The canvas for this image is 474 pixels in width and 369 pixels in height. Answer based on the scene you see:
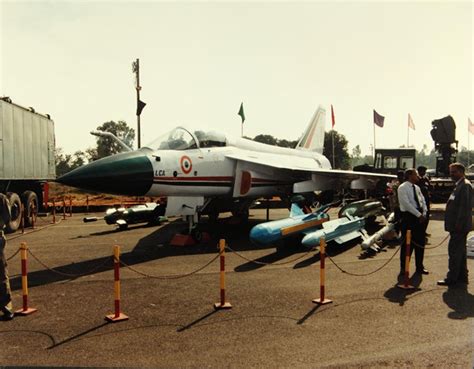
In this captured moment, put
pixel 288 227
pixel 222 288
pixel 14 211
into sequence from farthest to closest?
pixel 14 211 → pixel 288 227 → pixel 222 288

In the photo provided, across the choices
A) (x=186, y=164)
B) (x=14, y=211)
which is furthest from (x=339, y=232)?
(x=14, y=211)

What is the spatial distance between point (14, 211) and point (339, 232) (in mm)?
10947

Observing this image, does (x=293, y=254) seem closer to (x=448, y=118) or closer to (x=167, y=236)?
(x=167, y=236)

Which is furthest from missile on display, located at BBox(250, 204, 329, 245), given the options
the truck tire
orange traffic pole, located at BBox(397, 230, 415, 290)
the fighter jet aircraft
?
the truck tire

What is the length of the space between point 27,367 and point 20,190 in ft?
48.1

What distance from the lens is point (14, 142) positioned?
1508cm

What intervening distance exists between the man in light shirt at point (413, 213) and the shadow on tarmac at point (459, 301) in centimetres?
112

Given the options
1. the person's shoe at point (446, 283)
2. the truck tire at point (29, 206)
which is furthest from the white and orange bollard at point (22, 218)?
the person's shoe at point (446, 283)

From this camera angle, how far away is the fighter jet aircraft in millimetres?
10133

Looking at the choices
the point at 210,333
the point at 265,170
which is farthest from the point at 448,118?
the point at 210,333

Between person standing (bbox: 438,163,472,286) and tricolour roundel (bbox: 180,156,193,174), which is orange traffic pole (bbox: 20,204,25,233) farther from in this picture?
person standing (bbox: 438,163,472,286)

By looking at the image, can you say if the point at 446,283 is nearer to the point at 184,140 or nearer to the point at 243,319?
the point at 243,319

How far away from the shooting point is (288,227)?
36.1 feet

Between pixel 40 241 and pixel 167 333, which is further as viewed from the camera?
pixel 40 241
